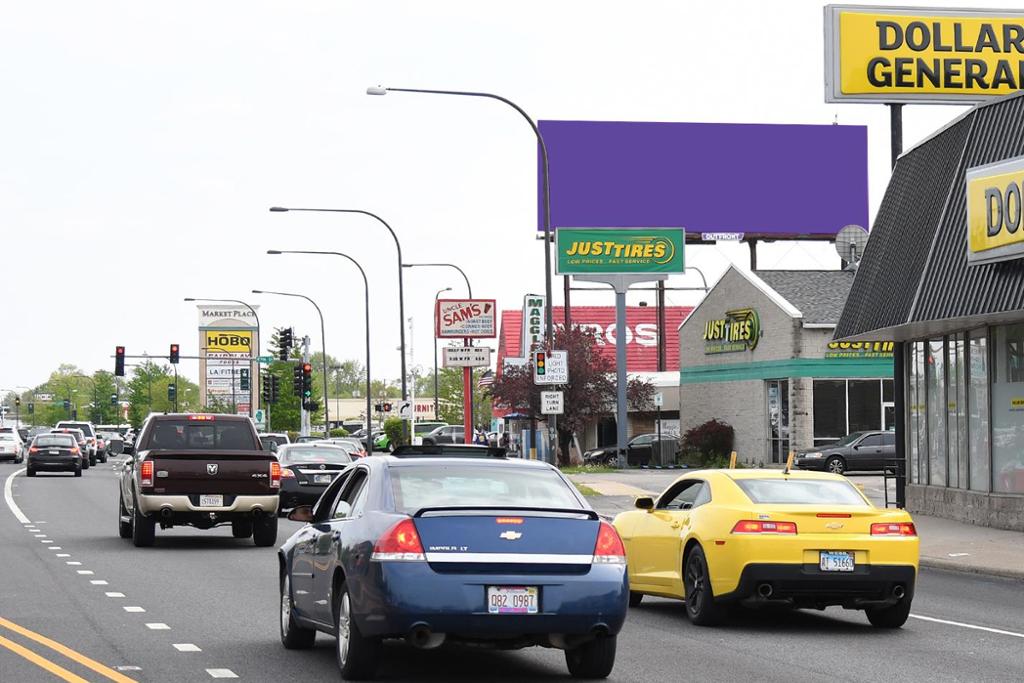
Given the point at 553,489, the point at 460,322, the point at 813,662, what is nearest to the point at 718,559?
the point at 813,662

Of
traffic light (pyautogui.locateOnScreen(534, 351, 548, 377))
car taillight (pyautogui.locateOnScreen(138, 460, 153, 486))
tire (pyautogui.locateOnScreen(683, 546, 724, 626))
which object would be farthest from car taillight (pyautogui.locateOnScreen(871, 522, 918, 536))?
traffic light (pyautogui.locateOnScreen(534, 351, 548, 377))

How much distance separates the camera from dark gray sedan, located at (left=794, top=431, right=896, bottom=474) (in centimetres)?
5100

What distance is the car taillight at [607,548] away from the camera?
1065cm

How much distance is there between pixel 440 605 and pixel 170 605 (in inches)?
250

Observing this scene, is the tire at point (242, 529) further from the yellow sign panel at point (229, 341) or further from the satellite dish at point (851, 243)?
the yellow sign panel at point (229, 341)

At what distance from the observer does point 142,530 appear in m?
23.8

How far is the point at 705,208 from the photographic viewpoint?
78062 mm

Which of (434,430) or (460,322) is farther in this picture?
(434,430)

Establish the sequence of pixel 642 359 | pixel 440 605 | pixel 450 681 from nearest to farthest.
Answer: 1. pixel 440 605
2. pixel 450 681
3. pixel 642 359

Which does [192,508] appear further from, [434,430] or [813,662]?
[434,430]

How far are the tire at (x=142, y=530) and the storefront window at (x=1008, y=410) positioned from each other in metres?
13.5

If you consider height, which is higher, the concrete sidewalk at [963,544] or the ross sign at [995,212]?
the ross sign at [995,212]

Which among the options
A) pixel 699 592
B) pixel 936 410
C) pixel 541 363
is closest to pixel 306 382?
pixel 541 363

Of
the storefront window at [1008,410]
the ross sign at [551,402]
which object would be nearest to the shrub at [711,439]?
the ross sign at [551,402]
